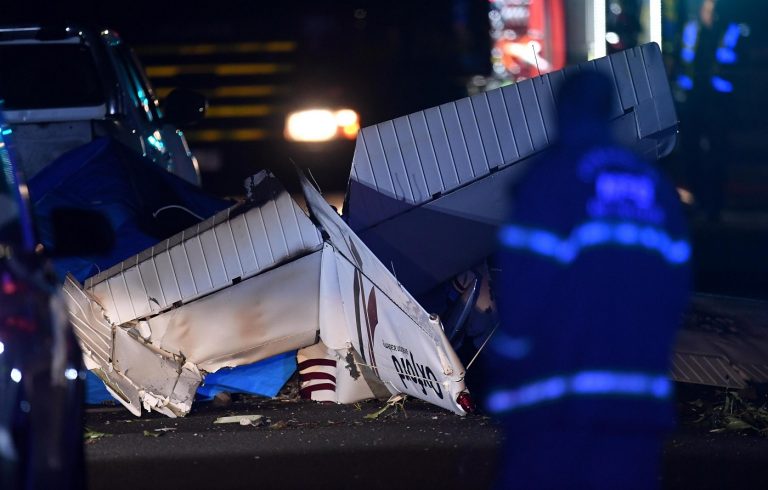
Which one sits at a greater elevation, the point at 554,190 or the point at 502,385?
the point at 554,190

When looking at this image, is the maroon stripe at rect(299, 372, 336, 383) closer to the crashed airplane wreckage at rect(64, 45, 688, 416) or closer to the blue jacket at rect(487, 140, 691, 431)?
the crashed airplane wreckage at rect(64, 45, 688, 416)

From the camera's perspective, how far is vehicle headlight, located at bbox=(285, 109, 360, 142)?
14.1 m

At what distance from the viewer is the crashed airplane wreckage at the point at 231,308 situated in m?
6.24

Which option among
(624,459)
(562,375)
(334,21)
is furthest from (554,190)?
(334,21)

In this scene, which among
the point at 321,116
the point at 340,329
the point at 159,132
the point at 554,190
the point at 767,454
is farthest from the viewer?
the point at 321,116

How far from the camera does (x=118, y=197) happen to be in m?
7.75

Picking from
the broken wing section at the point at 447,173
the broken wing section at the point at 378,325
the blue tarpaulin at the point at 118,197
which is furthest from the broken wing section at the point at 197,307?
the blue tarpaulin at the point at 118,197

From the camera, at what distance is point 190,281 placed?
6.43 metres

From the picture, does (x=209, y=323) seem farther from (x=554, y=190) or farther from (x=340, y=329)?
(x=554, y=190)

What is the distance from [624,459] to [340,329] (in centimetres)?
272

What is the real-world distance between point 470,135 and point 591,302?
302 cm

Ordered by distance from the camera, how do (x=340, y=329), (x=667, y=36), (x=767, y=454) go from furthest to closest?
(x=667, y=36), (x=340, y=329), (x=767, y=454)

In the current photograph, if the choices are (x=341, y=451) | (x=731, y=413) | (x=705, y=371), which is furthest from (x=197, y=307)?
(x=731, y=413)

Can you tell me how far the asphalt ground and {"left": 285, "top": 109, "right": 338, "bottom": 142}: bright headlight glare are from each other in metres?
7.74
